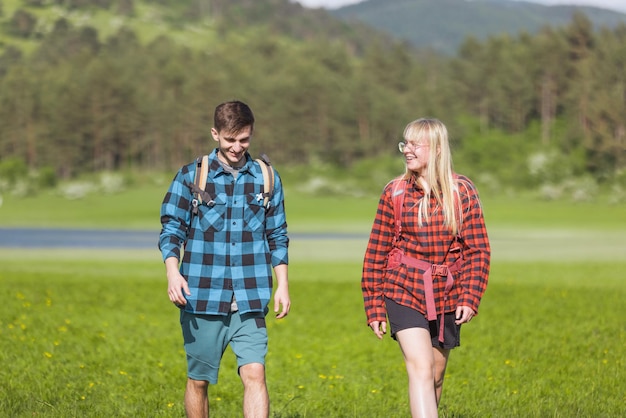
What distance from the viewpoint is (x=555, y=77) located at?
11294cm

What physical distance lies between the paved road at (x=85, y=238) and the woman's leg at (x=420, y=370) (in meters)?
28.9

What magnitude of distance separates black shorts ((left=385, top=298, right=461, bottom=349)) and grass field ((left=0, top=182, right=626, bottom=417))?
230cm

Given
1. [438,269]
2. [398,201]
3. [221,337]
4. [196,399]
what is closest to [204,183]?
[221,337]

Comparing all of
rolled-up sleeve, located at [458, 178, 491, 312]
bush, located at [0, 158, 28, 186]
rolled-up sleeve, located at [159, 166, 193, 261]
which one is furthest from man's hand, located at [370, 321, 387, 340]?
bush, located at [0, 158, 28, 186]

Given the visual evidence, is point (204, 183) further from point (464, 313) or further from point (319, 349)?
point (319, 349)

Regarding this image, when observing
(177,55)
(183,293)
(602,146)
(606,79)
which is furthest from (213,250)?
(177,55)

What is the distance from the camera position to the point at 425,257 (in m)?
5.95

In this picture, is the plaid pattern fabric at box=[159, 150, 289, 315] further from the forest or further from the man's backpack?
the forest

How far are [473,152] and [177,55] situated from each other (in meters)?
54.3

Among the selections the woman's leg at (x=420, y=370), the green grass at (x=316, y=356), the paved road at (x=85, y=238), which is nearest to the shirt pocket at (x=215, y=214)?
the woman's leg at (x=420, y=370)

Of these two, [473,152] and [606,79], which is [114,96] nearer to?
[473,152]

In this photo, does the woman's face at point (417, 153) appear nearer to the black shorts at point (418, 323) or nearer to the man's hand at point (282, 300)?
the black shorts at point (418, 323)

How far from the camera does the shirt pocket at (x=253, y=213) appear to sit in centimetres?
589

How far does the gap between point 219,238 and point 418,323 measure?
1.31 m
